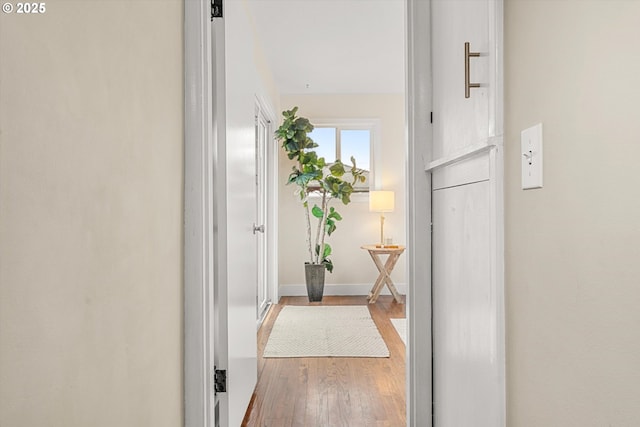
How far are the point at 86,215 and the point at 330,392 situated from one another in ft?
7.01

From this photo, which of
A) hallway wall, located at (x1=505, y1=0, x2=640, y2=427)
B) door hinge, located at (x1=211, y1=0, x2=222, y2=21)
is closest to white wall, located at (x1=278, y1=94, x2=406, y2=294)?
door hinge, located at (x1=211, y1=0, x2=222, y2=21)

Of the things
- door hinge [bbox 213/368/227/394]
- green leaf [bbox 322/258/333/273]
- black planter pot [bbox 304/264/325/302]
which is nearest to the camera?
door hinge [bbox 213/368/227/394]

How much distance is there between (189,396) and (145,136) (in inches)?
35.0

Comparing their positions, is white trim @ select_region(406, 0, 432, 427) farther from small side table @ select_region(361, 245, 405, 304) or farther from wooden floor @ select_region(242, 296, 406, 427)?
small side table @ select_region(361, 245, 405, 304)

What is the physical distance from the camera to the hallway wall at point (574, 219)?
670mm

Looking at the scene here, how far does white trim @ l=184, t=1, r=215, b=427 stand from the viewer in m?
1.57

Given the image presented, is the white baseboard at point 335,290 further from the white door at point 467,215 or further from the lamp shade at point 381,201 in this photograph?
the white door at point 467,215

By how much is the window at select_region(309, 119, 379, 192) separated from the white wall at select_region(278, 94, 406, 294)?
11cm

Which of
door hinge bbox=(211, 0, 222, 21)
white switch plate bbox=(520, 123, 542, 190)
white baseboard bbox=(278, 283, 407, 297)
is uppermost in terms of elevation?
door hinge bbox=(211, 0, 222, 21)

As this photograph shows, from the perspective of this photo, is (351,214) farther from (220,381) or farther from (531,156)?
(531,156)

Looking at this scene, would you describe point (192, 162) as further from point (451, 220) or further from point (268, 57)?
point (268, 57)

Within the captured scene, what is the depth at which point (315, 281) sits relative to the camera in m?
5.43

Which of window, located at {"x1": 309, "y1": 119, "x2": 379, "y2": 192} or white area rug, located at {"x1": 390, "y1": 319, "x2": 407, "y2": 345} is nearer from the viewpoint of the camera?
white area rug, located at {"x1": 390, "y1": 319, "x2": 407, "y2": 345}

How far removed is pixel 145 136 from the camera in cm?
120
